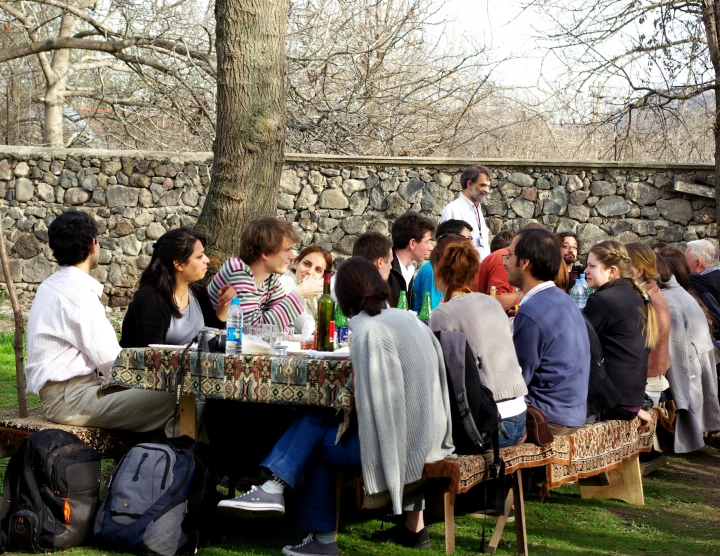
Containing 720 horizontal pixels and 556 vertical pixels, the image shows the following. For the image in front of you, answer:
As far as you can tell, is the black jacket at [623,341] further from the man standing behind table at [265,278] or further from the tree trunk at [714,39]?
the tree trunk at [714,39]

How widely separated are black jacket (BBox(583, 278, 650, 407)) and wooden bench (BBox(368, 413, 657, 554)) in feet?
0.70

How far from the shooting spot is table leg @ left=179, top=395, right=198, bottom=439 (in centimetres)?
454

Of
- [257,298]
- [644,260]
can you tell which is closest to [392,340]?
[257,298]

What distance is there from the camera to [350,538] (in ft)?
14.7

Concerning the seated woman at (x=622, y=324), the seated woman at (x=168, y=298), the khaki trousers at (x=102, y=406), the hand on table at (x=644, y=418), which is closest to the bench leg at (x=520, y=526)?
the seated woman at (x=622, y=324)

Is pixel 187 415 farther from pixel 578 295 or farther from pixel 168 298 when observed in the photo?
pixel 578 295

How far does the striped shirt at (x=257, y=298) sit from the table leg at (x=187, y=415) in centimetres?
78

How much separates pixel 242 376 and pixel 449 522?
3.56ft

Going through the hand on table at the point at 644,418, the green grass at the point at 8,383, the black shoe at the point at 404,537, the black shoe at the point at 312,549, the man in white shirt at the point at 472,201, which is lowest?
the black shoe at the point at 404,537

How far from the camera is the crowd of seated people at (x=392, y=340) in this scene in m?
3.93

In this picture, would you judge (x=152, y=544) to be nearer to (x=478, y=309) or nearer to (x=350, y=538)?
(x=350, y=538)

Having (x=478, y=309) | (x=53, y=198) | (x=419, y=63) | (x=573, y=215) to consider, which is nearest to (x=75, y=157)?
(x=53, y=198)

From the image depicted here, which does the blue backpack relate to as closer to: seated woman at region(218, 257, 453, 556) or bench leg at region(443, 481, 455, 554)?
seated woman at region(218, 257, 453, 556)

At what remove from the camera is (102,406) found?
4559mm
